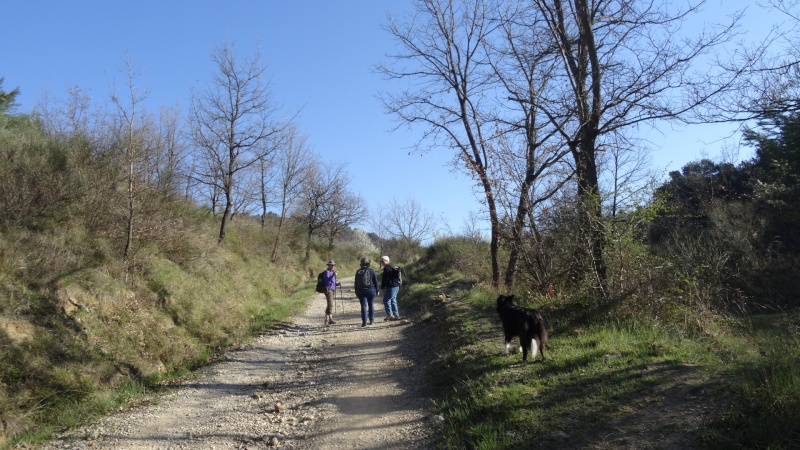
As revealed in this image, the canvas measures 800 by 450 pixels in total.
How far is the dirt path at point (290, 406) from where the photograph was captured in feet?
17.4

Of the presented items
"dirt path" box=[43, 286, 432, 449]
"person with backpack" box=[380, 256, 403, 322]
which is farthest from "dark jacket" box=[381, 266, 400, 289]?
"dirt path" box=[43, 286, 432, 449]

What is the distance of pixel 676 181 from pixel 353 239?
151 ft

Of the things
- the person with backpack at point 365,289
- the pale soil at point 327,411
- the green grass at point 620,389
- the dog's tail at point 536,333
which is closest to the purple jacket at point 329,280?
the person with backpack at point 365,289

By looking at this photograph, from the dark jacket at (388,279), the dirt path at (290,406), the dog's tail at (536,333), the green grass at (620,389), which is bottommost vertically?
the dirt path at (290,406)

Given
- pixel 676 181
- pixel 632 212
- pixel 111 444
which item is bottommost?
pixel 111 444

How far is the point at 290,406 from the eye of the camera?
6.51m

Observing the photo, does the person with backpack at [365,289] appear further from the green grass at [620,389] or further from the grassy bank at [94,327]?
the green grass at [620,389]

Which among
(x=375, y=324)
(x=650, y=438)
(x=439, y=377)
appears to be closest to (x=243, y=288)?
(x=375, y=324)

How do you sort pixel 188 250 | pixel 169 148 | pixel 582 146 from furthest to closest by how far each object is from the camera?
pixel 169 148 → pixel 188 250 → pixel 582 146

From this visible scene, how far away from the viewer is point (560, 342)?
7195 millimetres

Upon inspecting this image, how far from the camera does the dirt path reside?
17.4 feet

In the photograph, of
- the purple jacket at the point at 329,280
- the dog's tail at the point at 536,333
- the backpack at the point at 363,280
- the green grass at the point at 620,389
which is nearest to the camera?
the green grass at the point at 620,389

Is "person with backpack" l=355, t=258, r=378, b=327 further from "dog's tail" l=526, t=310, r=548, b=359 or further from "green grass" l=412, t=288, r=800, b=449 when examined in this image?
"dog's tail" l=526, t=310, r=548, b=359

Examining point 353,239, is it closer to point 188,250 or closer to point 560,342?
point 188,250
